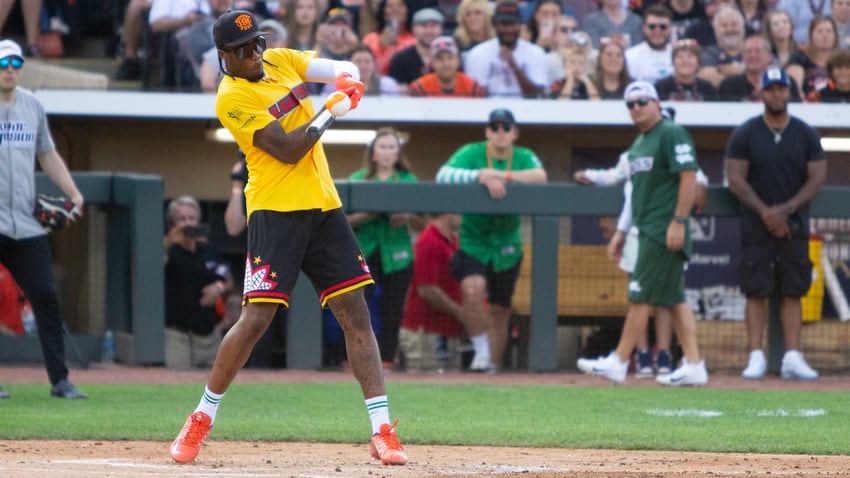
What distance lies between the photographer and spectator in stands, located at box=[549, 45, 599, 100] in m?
11.6

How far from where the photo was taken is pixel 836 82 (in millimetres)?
11250

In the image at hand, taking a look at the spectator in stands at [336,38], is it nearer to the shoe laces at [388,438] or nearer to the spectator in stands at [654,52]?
the spectator in stands at [654,52]

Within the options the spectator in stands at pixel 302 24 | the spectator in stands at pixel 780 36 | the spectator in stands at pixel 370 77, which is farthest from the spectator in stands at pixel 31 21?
the spectator in stands at pixel 780 36

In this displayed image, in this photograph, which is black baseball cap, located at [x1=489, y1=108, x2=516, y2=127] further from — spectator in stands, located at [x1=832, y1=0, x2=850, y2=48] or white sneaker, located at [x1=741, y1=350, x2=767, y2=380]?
spectator in stands, located at [x1=832, y1=0, x2=850, y2=48]

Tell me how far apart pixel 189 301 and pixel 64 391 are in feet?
7.75

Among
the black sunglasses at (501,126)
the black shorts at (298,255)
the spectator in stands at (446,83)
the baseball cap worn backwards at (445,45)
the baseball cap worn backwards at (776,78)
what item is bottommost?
the black shorts at (298,255)

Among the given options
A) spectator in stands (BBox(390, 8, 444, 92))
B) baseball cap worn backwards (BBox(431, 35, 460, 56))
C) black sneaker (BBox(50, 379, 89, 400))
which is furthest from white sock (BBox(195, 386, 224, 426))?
spectator in stands (BBox(390, 8, 444, 92))

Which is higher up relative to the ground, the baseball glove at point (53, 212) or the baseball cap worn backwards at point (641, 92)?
the baseball cap worn backwards at point (641, 92)

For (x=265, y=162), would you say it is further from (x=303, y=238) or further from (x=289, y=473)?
(x=289, y=473)

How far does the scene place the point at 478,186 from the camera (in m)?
9.62

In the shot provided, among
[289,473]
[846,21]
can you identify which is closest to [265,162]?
[289,473]

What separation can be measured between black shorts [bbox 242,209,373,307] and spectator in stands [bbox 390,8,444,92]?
22.0ft

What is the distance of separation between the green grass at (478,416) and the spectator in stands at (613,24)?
16.4ft

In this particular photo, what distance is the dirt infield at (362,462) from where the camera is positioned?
502cm
